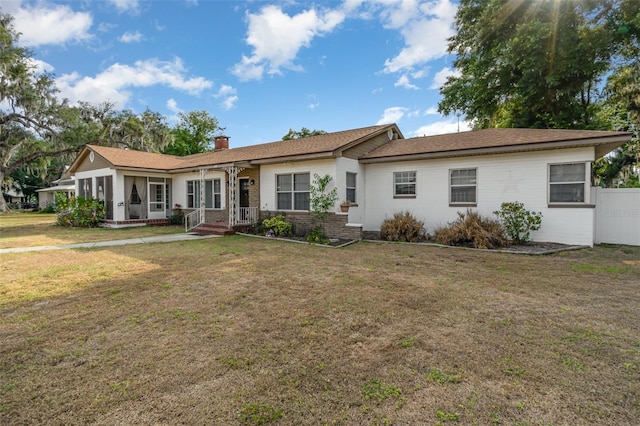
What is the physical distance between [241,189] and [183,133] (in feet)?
94.6

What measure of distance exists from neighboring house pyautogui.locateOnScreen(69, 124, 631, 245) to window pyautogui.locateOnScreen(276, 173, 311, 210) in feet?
0.14

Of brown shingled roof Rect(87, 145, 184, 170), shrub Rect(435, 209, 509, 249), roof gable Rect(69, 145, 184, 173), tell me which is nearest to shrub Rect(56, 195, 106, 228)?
roof gable Rect(69, 145, 184, 173)

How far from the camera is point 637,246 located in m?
9.55

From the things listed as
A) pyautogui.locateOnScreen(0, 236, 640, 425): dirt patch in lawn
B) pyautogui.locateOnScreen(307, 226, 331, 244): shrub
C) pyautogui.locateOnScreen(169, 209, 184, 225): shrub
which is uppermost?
pyautogui.locateOnScreen(169, 209, 184, 225): shrub

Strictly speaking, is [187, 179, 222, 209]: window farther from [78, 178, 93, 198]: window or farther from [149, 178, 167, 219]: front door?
[78, 178, 93, 198]: window

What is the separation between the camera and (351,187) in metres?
12.3

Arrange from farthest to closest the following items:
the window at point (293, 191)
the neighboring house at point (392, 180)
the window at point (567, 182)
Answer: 1. the window at point (293, 191)
2. the neighboring house at point (392, 180)
3. the window at point (567, 182)

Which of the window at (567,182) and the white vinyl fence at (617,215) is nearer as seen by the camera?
the window at (567,182)

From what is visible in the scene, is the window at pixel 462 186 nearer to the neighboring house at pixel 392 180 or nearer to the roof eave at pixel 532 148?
the neighboring house at pixel 392 180

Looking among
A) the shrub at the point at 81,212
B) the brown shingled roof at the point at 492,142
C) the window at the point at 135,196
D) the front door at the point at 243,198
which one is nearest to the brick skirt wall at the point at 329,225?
the front door at the point at 243,198

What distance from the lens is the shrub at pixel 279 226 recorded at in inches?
473

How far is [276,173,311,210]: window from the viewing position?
12398 millimetres

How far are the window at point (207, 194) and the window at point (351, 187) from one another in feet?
21.9

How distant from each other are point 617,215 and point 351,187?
8.80 m
